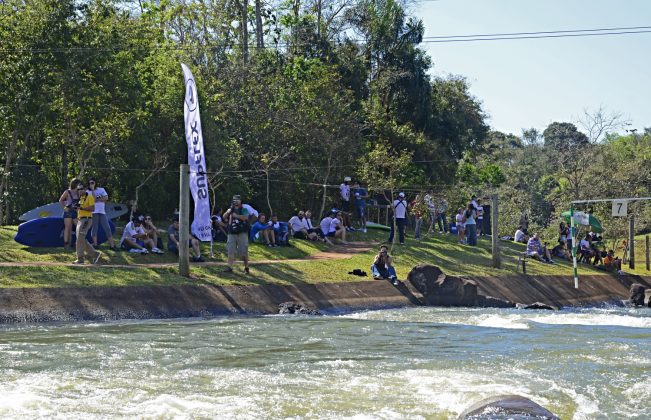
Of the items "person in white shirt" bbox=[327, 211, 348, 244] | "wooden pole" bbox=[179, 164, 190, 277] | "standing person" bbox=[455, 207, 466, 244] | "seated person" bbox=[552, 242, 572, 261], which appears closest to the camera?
"wooden pole" bbox=[179, 164, 190, 277]

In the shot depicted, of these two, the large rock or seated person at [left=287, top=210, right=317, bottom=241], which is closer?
the large rock

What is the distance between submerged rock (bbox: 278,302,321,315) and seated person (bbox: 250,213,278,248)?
23.0ft

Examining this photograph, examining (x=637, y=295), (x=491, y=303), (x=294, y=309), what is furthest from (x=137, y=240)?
(x=637, y=295)

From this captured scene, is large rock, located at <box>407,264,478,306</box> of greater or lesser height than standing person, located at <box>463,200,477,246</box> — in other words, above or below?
below

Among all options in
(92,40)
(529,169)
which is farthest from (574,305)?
(529,169)

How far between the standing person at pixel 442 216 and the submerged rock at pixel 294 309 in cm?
1739

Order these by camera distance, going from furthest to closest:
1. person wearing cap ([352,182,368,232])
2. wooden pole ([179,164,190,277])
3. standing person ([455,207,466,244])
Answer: person wearing cap ([352,182,368,232])
standing person ([455,207,466,244])
wooden pole ([179,164,190,277])

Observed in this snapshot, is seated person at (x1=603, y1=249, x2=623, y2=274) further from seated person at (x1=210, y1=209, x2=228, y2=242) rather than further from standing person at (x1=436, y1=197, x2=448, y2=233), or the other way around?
seated person at (x1=210, y1=209, x2=228, y2=242)

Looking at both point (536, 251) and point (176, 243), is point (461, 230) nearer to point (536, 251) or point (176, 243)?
point (536, 251)

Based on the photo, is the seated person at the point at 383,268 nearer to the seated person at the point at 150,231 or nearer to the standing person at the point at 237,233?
the standing person at the point at 237,233

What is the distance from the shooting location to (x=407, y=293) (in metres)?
27.2

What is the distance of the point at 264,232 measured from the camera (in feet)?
101

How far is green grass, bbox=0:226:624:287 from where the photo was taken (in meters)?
22.0

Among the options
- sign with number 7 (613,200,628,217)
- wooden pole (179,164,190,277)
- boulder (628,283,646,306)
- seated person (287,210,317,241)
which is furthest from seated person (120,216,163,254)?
sign with number 7 (613,200,628,217)
